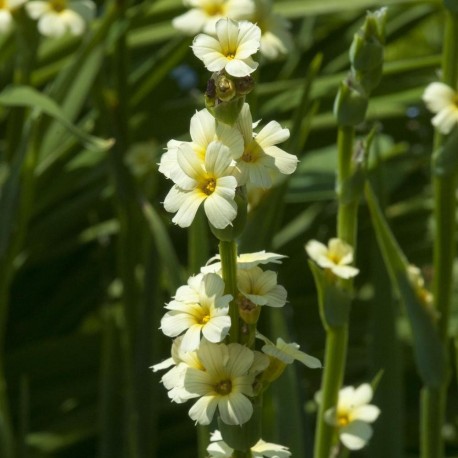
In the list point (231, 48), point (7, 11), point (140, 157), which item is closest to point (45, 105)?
point (7, 11)

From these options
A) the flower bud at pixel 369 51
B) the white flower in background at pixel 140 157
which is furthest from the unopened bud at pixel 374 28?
the white flower in background at pixel 140 157

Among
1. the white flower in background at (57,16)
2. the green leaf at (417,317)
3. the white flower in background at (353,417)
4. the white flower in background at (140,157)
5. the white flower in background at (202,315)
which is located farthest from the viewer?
the white flower in background at (140,157)

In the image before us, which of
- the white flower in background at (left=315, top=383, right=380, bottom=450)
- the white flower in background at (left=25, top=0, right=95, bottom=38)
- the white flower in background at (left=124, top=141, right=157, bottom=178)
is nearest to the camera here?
the white flower in background at (left=315, top=383, right=380, bottom=450)

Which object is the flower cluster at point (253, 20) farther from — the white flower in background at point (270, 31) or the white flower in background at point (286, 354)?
the white flower in background at point (286, 354)

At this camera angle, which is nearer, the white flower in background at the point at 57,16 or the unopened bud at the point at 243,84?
the unopened bud at the point at 243,84

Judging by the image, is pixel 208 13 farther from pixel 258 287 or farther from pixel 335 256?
pixel 258 287

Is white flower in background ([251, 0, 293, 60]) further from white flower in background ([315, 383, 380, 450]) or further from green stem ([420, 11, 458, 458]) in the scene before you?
white flower in background ([315, 383, 380, 450])

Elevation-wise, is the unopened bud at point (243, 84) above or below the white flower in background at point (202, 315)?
above

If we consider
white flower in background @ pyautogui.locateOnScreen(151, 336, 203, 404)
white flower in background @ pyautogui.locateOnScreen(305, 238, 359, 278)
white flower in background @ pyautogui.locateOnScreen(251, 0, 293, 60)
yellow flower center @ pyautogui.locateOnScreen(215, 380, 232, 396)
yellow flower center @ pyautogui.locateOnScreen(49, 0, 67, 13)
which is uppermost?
yellow flower center @ pyautogui.locateOnScreen(49, 0, 67, 13)

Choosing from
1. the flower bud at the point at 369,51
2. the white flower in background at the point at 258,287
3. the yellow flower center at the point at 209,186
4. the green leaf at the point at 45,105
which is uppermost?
the green leaf at the point at 45,105

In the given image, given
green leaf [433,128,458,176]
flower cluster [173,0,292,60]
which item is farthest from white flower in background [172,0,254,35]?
green leaf [433,128,458,176]
